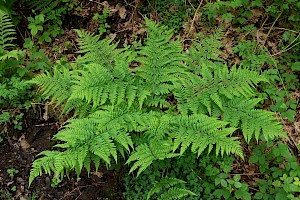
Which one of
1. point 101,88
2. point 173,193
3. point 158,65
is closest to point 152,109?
point 158,65

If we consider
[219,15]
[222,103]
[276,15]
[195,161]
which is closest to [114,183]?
[195,161]

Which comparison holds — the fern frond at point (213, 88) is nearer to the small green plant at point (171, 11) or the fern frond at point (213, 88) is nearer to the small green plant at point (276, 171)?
the small green plant at point (276, 171)

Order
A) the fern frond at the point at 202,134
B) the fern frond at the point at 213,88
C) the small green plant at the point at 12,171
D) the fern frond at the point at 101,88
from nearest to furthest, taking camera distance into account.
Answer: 1. the fern frond at the point at 202,134
2. the fern frond at the point at 101,88
3. the fern frond at the point at 213,88
4. the small green plant at the point at 12,171

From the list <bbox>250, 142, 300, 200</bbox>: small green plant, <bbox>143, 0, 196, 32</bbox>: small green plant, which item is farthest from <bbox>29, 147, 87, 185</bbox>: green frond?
<bbox>143, 0, 196, 32</bbox>: small green plant

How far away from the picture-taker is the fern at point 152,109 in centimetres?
368

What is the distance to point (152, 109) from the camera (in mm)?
4324

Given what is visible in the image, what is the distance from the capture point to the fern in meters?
3.68

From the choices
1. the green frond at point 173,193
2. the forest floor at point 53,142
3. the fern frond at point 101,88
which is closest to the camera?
the green frond at point 173,193

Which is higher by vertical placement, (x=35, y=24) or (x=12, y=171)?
(x=35, y=24)

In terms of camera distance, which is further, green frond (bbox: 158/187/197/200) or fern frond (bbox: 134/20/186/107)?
fern frond (bbox: 134/20/186/107)

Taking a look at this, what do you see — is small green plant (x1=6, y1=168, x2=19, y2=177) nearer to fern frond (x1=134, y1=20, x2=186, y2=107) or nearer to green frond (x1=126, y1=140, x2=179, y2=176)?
green frond (x1=126, y1=140, x2=179, y2=176)

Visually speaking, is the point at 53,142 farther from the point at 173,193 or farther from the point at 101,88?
the point at 173,193

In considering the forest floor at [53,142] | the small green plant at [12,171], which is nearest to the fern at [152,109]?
the forest floor at [53,142]

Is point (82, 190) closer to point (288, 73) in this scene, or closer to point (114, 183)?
point (114, 183)
